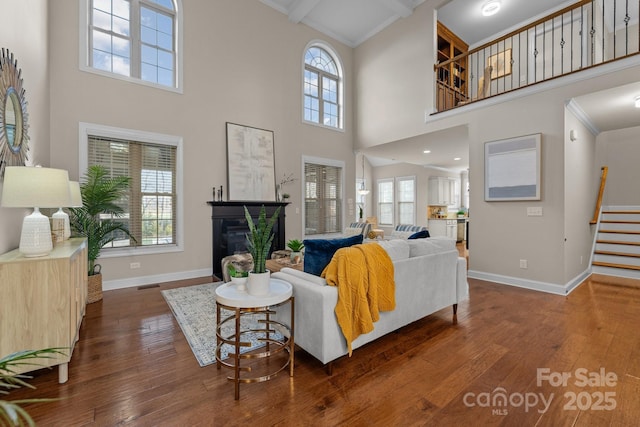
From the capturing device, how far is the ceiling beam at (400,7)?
17.9ft

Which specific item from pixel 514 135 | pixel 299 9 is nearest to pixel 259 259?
pixel 514 135

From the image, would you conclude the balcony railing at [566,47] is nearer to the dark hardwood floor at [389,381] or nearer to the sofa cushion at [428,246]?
the sofa cushion at [428,246]

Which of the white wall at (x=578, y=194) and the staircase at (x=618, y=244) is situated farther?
the staircase at (x=618, y=244)

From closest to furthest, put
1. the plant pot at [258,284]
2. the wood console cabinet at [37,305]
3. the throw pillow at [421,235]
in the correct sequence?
the wood console cabinet at [37,305], the plant pot at [258,284], the throw pillow at [421,235]

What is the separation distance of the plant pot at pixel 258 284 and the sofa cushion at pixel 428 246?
146cm

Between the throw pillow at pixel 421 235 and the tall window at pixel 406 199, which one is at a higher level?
the tall window at pixel 406 199

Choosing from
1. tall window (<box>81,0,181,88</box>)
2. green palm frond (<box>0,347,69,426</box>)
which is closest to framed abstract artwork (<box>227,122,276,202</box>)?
tall window (<box>81,0,181,88</box>)

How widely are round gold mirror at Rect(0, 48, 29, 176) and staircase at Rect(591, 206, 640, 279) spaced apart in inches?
306

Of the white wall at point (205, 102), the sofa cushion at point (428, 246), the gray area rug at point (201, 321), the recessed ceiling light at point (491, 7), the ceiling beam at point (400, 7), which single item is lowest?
the gray area rug at point (201, 321)

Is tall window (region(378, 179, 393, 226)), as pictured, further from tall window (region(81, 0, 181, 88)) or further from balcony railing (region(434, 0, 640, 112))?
tall window (region(81, 0, 181, 88))

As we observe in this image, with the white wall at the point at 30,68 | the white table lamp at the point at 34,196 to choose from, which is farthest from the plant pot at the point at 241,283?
the white wall at the point at 30,68

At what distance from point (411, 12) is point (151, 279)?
6.80 m

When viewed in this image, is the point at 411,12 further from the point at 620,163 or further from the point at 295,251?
the point at 295,251

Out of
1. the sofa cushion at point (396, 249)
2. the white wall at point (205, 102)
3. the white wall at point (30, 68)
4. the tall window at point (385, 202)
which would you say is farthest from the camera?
the tall window at point (385, 202)
